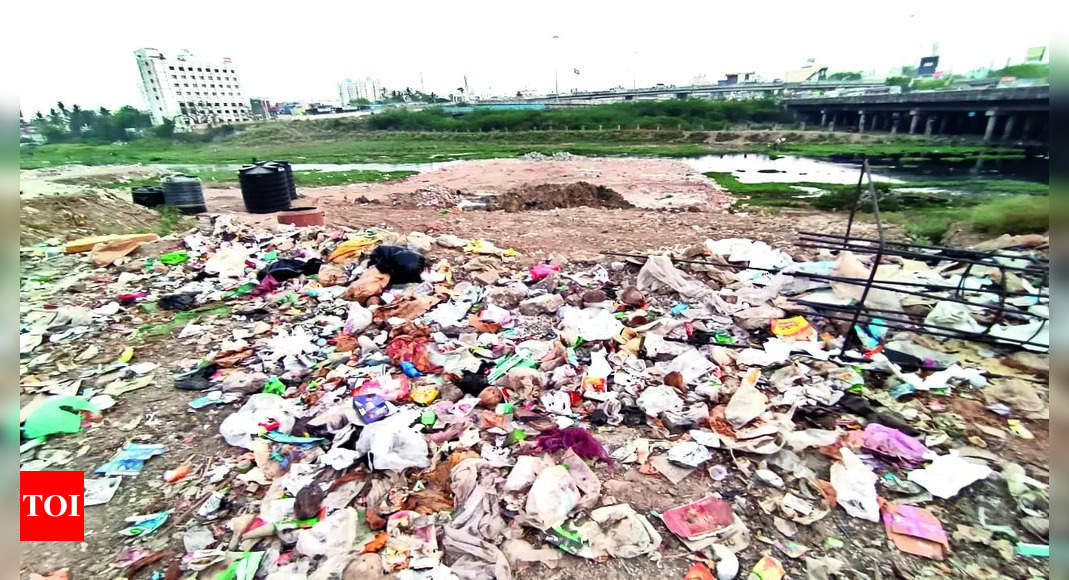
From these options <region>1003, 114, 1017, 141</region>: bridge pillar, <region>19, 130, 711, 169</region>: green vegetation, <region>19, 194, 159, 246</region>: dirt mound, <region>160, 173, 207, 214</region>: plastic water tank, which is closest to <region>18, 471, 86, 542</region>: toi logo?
<region>19, 194, 159, 246</region>: dirt mound

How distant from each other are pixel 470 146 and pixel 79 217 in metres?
34.4

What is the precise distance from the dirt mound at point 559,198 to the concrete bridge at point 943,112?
1827cm

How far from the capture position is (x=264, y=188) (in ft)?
34.6

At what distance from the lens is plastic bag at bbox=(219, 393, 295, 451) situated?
3.27 m

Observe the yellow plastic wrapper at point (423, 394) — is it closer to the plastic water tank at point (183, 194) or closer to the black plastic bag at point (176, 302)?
the black plastic bag at point (176, 302)

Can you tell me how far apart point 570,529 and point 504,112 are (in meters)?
52.8

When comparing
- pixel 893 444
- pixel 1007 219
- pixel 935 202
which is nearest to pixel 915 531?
pixel 893 444

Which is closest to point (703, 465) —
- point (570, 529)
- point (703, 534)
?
point (703, 534)

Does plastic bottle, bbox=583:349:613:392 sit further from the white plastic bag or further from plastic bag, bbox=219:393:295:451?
plastic bag, bbox=219:393:295:451

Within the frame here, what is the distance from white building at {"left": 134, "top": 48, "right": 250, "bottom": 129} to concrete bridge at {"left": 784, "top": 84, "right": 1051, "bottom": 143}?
68.4m

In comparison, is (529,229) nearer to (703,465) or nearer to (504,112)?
(703,465)

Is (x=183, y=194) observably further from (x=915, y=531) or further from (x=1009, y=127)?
(x=1009, y=127)

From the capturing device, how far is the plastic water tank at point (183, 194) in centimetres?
1018

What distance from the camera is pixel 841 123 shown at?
153 ft
